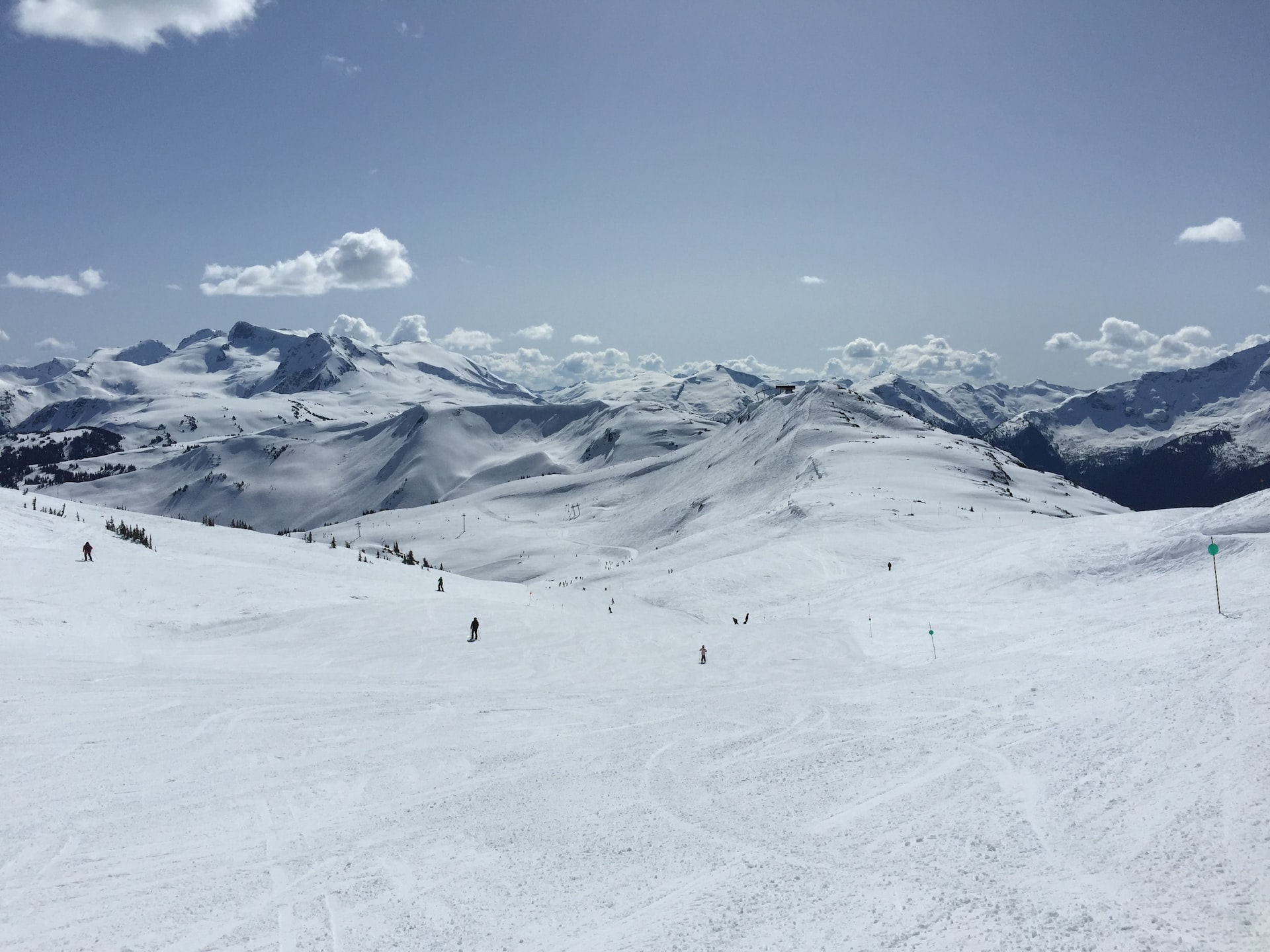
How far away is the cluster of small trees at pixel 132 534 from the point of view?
39.0m

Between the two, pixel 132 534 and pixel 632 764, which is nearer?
pixel 632 764

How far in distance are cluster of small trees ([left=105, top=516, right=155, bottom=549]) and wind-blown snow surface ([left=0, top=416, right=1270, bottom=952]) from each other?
1731 mm

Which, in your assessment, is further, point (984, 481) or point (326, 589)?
point (984, 481)

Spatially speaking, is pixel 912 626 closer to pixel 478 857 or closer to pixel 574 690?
pixel 574 690

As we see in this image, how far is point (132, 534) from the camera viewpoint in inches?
1572

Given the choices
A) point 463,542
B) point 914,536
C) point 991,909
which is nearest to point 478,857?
point 991,909

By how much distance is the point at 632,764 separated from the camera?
15945 millimetres

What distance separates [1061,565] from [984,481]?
6933cm

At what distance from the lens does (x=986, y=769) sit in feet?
46.9

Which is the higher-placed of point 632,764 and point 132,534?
point 132,534

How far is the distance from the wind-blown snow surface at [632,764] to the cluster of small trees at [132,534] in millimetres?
1731

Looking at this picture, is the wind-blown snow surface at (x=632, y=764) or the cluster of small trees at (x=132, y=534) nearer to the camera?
the wind-blown snow surface at (x=632, y=764)

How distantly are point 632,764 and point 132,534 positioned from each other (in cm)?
3772

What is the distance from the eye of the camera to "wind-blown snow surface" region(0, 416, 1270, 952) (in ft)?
32.6
